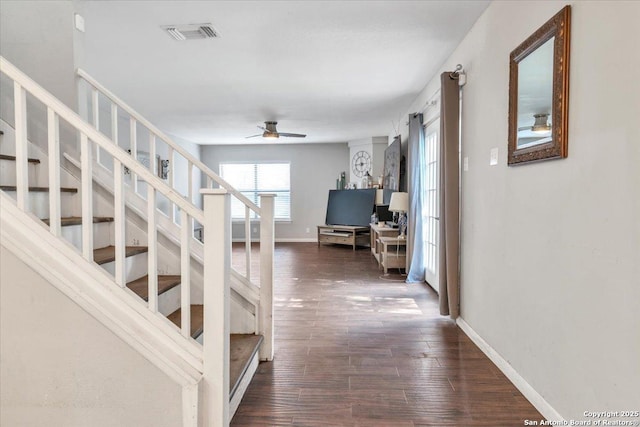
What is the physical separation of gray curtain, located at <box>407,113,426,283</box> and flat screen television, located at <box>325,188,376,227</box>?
3.15 meters

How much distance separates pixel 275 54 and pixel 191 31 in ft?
2.60

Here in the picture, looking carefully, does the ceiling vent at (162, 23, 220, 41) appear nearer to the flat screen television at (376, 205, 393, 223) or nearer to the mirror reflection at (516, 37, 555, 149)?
the mirror reflection at (516, 37, 555, 149)

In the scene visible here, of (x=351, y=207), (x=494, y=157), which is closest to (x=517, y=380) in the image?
(x=494, y=157)

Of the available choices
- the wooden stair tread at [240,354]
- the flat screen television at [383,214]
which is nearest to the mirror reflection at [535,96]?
the wooden stair tread at [240,354]

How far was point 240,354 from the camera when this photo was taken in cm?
225

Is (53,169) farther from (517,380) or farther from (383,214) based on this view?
(383,214)

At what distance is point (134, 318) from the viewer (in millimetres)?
1589

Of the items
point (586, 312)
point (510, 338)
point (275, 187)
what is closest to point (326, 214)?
point (275, 187)

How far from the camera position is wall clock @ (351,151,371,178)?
879 centimetres

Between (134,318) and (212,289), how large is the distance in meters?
0.34

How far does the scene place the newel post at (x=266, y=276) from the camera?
2584mm

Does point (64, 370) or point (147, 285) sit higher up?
point (147, 285)

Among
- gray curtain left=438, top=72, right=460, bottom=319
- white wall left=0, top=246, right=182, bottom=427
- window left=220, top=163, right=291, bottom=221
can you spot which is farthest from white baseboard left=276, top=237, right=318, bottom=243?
white wall left=0, top=246, right=182, bottom=427

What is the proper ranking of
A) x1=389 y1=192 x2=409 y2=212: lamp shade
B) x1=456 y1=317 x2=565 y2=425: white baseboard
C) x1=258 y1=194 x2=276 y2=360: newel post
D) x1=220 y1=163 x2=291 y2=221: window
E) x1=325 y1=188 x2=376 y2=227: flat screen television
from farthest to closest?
x1=220 y1=163 x2=291 y2=221: window → x1=325 y1=188 x2=376 y2=227: flat screen television → x1=389 y1=192 x2=409 y2=212: lamp shade → x1=258 y1=194 x2=276 y2=360: newel post → x1=456 y1=317 x2=565 y2=425: white baseboard
